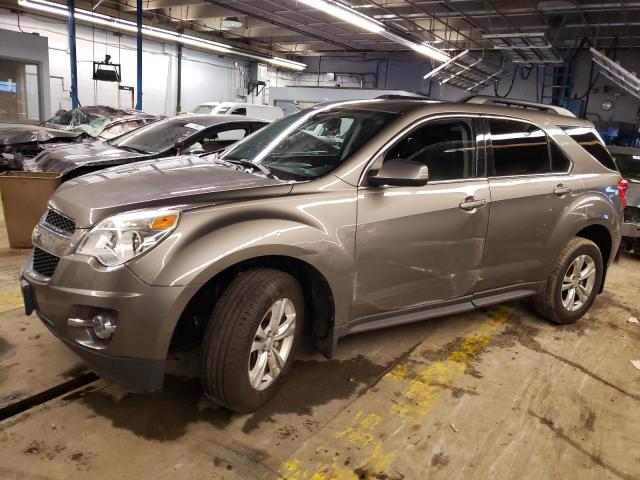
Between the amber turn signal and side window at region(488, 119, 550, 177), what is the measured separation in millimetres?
2098

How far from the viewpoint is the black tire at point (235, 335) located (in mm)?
2215

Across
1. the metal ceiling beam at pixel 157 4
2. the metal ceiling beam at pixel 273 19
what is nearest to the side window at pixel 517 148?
the metal ceiling beam at pixel 273 19

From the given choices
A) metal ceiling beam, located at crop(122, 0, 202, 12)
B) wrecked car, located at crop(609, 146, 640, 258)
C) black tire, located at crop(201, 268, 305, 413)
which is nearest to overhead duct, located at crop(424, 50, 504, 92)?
metal ceiling beam, located at crop(122, 0, 202, 12)

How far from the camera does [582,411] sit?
2.72 meters

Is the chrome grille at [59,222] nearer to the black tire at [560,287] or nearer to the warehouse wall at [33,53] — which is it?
the black tire at [560,287]

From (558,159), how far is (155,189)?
9.28ft

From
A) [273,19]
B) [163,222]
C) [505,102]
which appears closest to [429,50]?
[273,19]

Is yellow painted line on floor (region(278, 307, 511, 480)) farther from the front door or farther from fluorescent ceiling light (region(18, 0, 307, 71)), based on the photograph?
fluorescent ceiling light (region(18, 0, 307, 71))

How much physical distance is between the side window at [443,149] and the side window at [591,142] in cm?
106

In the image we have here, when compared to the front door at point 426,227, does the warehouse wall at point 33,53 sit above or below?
above

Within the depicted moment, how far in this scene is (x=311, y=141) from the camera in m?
3.15

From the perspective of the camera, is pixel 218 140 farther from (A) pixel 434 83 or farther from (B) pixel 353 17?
(A) pixel 434 83

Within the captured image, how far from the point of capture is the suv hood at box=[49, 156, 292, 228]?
2201 mm

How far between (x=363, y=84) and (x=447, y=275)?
20.6 m
